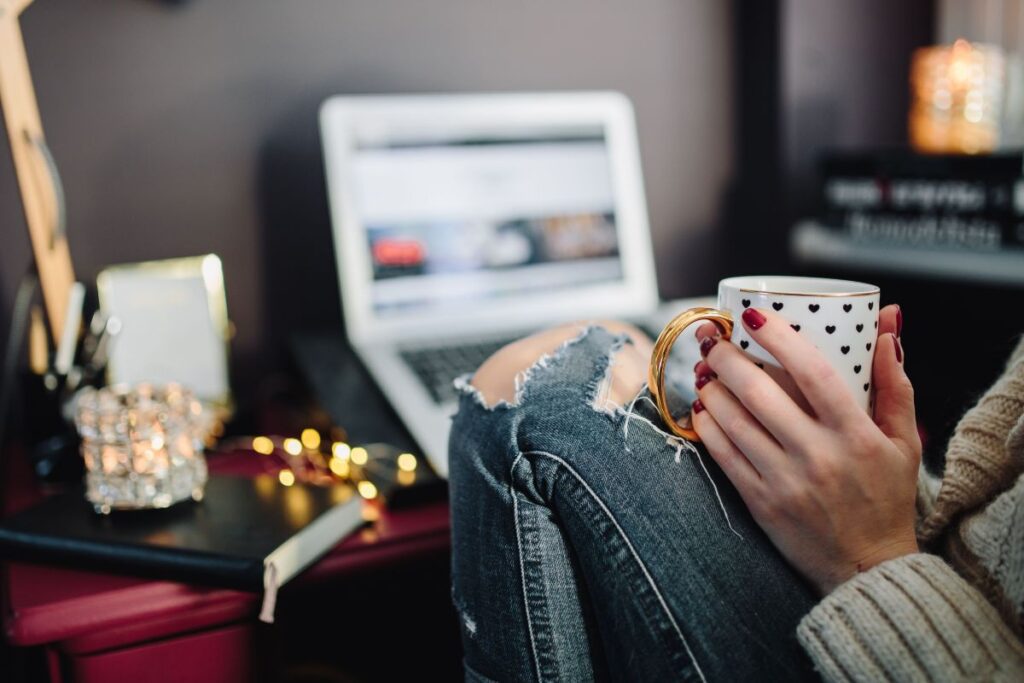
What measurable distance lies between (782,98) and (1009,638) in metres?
1.01

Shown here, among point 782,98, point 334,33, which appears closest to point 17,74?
point 334,33

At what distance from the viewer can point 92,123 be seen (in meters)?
0.93

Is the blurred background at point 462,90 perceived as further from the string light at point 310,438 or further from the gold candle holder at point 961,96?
the string light at point 310,438

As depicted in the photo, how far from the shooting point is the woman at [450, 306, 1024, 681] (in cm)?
40

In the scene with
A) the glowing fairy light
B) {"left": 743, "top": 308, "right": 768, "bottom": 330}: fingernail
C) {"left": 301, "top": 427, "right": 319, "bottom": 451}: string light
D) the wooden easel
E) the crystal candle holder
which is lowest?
{"left": 301, "top": 427, "right": 319, "bottom": 451}: string light

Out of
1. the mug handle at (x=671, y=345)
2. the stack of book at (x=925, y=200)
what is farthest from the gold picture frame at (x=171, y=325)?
the stack of book at (x=925, y=200)

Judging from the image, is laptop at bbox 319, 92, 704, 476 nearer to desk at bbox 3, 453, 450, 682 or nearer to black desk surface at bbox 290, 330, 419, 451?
black desk surface at bbox 290, 330, 419, 451

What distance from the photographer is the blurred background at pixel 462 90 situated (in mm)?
940

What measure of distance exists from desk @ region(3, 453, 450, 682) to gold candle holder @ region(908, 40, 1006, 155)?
1043 mm

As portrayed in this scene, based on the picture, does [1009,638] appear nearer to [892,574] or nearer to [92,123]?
[892,574]

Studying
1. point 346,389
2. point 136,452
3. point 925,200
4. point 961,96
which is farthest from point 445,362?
point 961,96

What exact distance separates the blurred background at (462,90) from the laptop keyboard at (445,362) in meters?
0.26

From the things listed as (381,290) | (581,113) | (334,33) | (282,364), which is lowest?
(282,364)

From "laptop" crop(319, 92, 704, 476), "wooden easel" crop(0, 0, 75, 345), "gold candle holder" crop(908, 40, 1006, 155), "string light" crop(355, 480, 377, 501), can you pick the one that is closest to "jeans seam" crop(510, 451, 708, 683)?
"string light" crop(355, 480, 377, 501)
